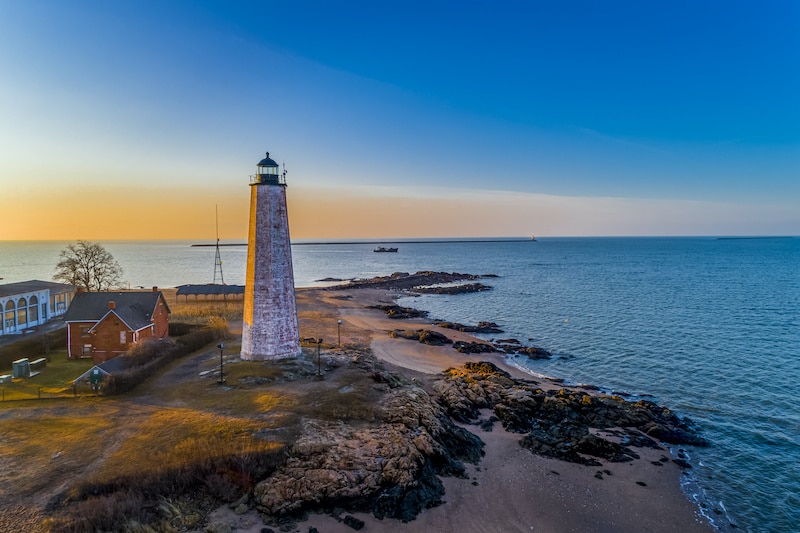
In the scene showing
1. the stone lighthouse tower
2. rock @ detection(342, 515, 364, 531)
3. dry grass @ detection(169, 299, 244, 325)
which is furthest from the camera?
dry grass @ detection(169, 299, 244, 325)

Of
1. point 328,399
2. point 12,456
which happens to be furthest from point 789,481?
point 12,456

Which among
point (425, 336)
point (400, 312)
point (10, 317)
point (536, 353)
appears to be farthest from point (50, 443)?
point (400, 312)

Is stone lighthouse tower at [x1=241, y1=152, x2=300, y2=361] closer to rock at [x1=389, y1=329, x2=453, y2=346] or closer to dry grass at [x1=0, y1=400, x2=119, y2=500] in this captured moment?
dry grass at [x1=0, y1=400, x2=119, y2=500]

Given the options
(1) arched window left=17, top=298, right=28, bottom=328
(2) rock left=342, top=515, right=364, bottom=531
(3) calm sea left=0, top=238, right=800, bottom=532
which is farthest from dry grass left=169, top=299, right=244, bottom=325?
(2) rock left=342, top=515, right=364, bottom=531

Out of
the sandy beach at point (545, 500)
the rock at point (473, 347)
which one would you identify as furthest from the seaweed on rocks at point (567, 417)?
the rock at point (473, 347)

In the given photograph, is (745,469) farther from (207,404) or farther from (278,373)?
(207,404)

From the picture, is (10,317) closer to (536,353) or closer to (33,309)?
(33,309)

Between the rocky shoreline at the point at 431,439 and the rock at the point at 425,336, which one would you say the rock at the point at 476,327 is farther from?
the rocky shoreline at the point at 431,439
